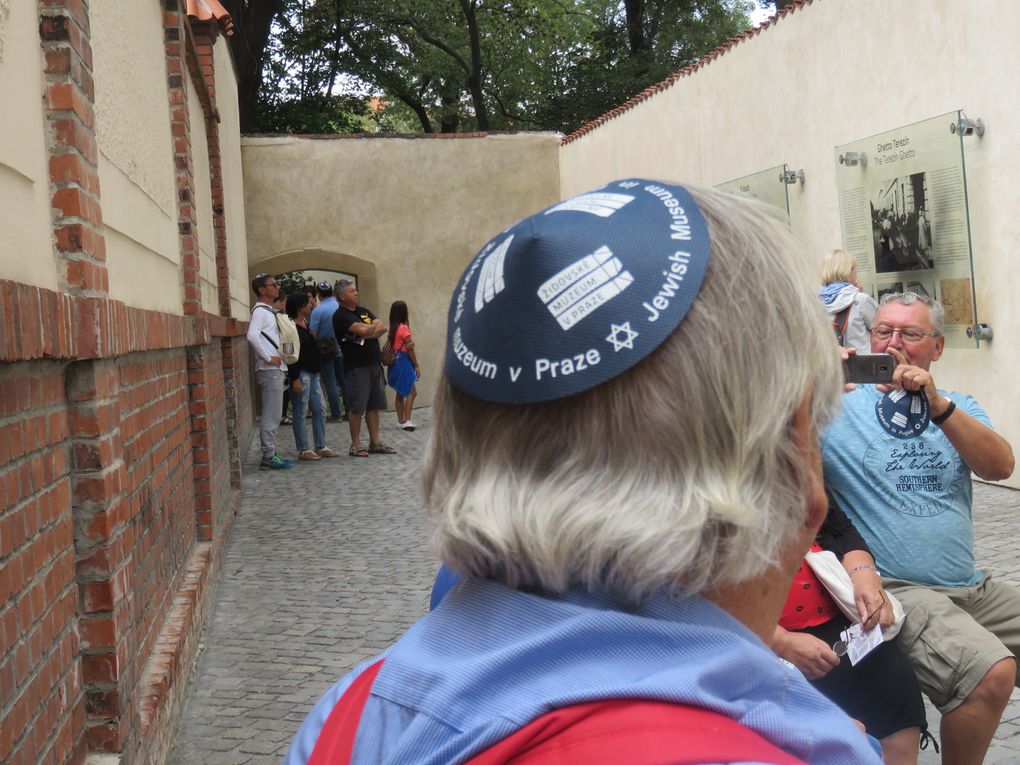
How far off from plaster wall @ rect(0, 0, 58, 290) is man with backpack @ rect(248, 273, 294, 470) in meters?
8.34

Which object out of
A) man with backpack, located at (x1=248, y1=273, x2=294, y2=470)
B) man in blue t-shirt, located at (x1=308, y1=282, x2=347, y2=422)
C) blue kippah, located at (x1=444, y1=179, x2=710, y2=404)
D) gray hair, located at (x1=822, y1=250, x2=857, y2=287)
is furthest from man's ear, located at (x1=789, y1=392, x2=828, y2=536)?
man in blue t-shirt, located at (x1=308, y1=282, x2=347, y2=422)

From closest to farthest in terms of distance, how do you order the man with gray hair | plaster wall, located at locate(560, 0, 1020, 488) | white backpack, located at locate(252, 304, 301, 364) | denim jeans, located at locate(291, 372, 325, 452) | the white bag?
the man with gray hair, the white bag, plaster wall, located at locate(560, 0, 1020, 488), white backpack, located at locate(252, 304, 301, 364), denim jeans, located at locate(291, 372, 325, 452)

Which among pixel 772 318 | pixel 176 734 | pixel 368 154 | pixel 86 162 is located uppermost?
pixel 368 154

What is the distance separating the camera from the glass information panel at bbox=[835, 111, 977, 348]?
31.1 feet

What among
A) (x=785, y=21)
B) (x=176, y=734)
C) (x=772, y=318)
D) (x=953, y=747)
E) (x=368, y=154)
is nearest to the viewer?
(x=772, y=318)

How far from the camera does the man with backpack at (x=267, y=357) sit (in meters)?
11.3

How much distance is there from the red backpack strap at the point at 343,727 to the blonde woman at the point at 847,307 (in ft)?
22.8

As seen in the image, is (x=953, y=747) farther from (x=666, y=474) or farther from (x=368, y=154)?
(x=368, y=154)

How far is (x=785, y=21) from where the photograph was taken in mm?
12352

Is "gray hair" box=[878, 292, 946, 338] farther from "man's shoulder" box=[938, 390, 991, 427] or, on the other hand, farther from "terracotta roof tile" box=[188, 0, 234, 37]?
"terracotta roof tile" box=[188, 0, 234, 37]

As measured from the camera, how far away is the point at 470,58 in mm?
31484

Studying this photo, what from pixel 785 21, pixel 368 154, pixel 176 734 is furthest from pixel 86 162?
pixel 368 154

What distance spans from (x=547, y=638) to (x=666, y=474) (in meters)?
0.19

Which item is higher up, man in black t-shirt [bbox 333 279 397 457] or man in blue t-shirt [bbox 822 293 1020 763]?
man in black t-shirt [bbox 333 279 397 457]
